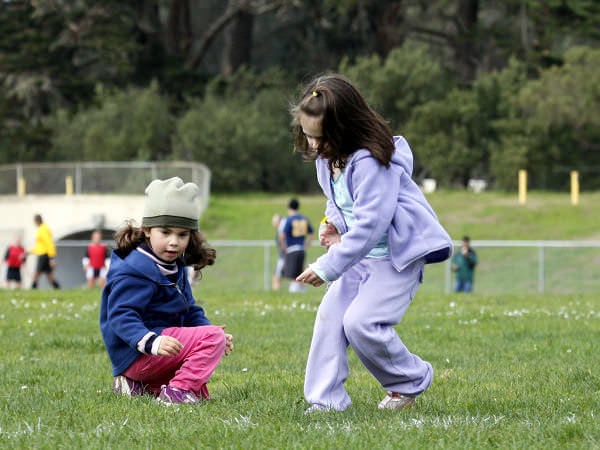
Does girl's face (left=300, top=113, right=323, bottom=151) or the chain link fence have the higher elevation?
girl's face (left=300, top=113, right=323, bottom=151)

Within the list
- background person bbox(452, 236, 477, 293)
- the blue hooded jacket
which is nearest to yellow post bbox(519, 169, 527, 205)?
background person bbox(452, 236, 477, 293)

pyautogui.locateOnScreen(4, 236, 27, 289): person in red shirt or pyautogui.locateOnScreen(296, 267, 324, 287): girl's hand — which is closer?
pyautogui.locateOnScreen(296, 267, 324, 287): girl's hand

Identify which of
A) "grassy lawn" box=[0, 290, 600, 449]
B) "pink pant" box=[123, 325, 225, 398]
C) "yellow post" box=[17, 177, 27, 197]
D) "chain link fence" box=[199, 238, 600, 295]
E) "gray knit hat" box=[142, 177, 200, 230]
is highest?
"gray knit hat" box=[142, 177, 200, 230]

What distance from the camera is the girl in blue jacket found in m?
6.14

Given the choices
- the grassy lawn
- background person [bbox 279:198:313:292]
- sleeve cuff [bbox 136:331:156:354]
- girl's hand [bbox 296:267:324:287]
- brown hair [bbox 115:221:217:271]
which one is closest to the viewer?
the grassy lawn

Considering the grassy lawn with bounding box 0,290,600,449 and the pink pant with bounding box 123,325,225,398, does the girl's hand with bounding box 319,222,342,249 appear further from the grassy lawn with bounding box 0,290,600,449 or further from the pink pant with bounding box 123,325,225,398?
the grassy lawn with bounding box 0,290,600,449

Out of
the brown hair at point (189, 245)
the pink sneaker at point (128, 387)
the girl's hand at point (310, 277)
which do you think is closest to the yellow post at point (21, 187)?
the pink sneaker at point (128, 387)

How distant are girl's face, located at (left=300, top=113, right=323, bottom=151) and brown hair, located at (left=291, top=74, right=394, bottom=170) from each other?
2cm

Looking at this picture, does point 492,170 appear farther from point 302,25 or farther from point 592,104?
point 302,25

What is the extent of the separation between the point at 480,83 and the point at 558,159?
15.1ft

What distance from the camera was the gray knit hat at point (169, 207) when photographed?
20.2 ft

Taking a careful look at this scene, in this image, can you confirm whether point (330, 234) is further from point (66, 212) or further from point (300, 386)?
point (66, 212)

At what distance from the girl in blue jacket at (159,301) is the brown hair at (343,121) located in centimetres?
91

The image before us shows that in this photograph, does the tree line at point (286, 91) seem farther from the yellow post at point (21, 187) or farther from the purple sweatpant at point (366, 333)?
the purple sweatpant at point (366, 333)
